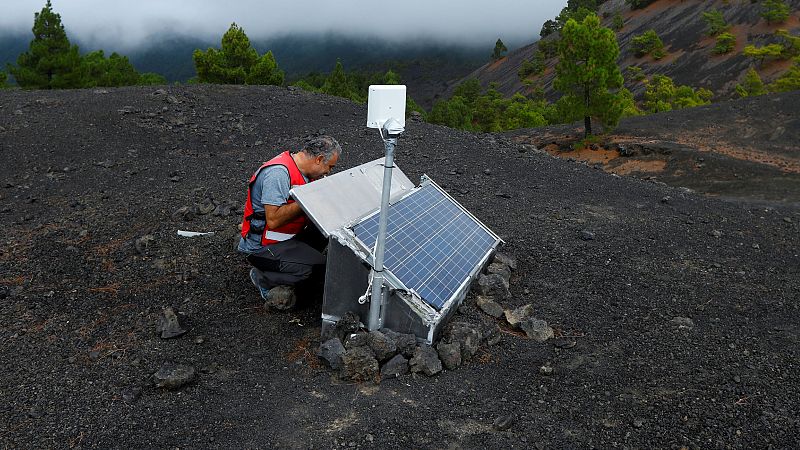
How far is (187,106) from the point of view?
15000 millimetres

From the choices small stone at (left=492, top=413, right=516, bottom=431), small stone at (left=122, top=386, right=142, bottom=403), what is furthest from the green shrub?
small stone at (left=122, top=386, right=142, bottom=403)

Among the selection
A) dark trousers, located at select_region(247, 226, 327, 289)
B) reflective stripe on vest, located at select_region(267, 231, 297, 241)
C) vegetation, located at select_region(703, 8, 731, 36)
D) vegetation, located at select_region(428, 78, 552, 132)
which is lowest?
vegetation, located at select_region(428, 78, 552, 132)

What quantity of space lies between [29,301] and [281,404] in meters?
3.34

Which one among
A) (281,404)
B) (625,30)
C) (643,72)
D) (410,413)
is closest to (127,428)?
(281,404)

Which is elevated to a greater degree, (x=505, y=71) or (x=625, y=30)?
(x=625, y=30)

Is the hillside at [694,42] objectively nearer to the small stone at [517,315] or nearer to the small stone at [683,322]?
the small stone at [683,322]

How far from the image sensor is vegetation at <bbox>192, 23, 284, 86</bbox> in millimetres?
22578

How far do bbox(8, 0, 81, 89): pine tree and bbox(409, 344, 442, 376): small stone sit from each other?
950 inches

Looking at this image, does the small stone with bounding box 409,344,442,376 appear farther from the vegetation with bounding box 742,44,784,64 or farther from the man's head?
the vegetation with bounding box 742,44,784,64


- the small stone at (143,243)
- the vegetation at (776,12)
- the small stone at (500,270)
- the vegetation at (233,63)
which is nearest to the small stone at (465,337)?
the small stone at (500,270)

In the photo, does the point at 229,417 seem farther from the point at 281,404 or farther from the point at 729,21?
the point at 729,21

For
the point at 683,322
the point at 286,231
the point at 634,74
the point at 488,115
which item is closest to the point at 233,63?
the point at 286,231

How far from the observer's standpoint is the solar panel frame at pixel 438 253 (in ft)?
17.3

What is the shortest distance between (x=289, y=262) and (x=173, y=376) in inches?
61.0
